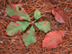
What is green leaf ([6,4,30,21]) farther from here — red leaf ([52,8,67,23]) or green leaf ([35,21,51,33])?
red leaf ([52,8,67,23])

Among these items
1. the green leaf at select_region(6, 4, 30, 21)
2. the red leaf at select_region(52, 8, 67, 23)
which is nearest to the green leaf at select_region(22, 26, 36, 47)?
the green leaf at select_region(6, 4, 30, 21)

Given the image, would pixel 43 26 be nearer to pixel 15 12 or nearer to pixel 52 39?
pixel 52 39

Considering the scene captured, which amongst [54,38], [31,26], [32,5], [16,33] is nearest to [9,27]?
[16,33]

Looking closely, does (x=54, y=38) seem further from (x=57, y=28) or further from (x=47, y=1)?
(x=47, y=1)

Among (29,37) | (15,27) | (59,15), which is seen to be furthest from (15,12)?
(59,15)

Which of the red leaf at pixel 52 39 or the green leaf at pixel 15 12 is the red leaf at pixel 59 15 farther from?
the green leaf at pixel 15 12

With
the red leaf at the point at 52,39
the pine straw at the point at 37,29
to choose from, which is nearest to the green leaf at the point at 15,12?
the pine straw at the point at 37,29

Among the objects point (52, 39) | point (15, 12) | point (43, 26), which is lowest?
point (52, 39)
